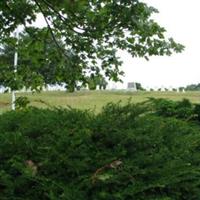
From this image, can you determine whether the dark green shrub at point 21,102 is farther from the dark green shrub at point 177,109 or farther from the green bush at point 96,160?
the green bush at point 96,160

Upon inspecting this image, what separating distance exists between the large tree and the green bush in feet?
7.38

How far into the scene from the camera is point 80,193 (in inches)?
148

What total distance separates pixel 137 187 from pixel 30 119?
1.15m

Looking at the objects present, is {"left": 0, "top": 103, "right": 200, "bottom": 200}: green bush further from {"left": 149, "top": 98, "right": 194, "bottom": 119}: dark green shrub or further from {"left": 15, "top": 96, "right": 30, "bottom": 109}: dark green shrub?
{"left": 149, "top": 98, "right": 194, "bottom": 119}: dark green shrub

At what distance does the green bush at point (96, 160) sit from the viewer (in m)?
3.84

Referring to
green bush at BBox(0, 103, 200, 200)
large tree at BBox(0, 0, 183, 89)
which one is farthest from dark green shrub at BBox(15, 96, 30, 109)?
green bush at BBox(0, 103, 200, 200)

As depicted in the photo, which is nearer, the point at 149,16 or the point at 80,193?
the point at 80,193

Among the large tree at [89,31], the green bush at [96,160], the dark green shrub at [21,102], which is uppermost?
the large tree at [89,31]

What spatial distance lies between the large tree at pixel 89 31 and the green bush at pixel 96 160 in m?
2.25

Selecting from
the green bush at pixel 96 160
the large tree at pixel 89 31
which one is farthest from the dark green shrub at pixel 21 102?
the green bush at pixel 96 160

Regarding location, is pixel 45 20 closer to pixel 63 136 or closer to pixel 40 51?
pixel 40 51

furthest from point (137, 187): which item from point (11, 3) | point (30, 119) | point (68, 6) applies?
point (11, 3)

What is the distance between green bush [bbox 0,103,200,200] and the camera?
151 inches

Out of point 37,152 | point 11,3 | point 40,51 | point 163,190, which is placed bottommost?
point 163,190
